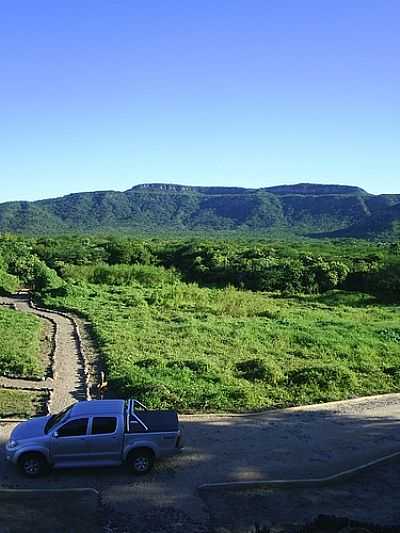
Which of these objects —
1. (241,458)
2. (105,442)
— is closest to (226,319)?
(241,458)

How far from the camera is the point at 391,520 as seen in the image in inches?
454

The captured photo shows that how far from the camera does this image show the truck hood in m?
12.8

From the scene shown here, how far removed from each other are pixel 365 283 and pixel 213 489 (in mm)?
42501

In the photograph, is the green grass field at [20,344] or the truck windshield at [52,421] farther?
the green grass field at [20,344]

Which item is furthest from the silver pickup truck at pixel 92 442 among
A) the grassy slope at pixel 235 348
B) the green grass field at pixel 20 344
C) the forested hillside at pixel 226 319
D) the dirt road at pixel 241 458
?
the green grass field at pixel 20 344

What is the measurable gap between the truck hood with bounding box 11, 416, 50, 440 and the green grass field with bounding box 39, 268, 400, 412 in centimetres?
449

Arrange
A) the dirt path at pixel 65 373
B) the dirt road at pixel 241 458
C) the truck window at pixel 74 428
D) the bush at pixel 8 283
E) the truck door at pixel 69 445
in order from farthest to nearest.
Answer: the bush at pixel 8 283, the dirt path at pixel 65 373, the truck window at pixel 74 428, the truck door at pixel 69 445, the dirt road at pixel 241 458

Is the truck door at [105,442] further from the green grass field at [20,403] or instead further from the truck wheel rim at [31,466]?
the green grass field at [20,403]

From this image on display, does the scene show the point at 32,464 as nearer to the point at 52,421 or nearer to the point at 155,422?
the point at 52,421

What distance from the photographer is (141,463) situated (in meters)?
12.8

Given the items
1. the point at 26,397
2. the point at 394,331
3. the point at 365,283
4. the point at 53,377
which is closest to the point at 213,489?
the point at 26,397

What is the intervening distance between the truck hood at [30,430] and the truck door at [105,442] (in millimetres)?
1123

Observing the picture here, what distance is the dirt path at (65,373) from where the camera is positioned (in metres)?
18.0

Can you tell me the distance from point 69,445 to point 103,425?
802 mm
